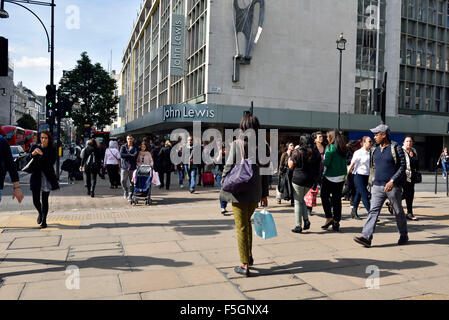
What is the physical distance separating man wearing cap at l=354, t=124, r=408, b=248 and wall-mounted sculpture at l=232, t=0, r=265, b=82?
22.0 m

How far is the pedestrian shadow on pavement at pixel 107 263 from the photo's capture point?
15.7 ft

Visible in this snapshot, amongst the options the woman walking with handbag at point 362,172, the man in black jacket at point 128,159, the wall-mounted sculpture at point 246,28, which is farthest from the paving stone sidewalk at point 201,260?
the wall-mounted sculpture at point 246,28

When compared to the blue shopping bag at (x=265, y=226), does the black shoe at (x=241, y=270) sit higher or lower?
lower

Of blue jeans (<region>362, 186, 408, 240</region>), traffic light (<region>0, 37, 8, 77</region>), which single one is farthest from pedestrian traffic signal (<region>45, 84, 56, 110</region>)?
blue jeans (<region>362, 186, 408, 240</region>)

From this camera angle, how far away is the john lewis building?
1065 inches

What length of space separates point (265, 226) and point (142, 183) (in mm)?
6552

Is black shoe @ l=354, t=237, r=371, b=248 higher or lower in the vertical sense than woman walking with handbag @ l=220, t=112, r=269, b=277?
lower

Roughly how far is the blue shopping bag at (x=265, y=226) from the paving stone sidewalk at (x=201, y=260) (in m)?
0.46

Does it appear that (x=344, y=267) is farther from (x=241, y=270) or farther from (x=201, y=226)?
(x=201, y=226)

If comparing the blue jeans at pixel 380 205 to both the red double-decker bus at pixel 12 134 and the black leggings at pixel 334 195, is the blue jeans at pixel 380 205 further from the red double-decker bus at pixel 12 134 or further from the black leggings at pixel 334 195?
the red double-decker bus at pixel 12 134

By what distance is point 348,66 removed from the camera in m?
31.0

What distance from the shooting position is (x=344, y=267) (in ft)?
15.8

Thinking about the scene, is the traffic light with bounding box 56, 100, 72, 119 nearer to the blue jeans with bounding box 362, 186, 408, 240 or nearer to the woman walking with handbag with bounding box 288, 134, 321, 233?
the woman walking with handbag with bounding box 288, 134, 321, 233

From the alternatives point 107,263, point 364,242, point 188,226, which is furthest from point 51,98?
point 364,242
